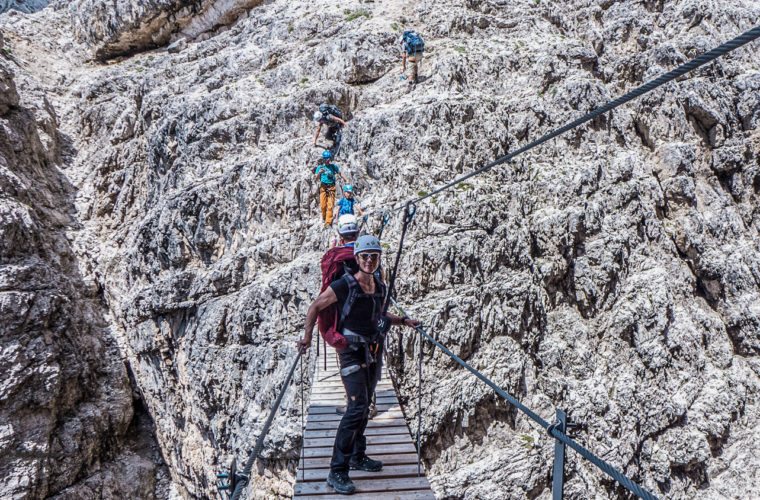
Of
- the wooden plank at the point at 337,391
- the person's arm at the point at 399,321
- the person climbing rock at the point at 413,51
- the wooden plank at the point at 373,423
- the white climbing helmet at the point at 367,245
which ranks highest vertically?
the person climbing rock at the point at 413,51

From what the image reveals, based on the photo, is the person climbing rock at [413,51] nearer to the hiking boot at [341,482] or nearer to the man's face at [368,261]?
the man's face at [368,261]

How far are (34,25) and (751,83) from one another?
39729 millimetres

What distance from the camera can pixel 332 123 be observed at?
577 inches

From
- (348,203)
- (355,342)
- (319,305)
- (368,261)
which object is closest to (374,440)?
(355,342)

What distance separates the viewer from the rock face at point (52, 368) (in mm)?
13617

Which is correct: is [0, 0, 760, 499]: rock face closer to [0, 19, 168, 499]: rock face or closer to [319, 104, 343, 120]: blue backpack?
[0, 19, 168, 499]: rock face

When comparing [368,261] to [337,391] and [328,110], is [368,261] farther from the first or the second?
[328,110]

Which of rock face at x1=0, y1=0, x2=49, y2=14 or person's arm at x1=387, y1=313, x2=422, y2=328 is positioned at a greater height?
rock face at x1=0, y1=0, x2=49, y2=14

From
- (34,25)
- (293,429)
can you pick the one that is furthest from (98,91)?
(293,429)

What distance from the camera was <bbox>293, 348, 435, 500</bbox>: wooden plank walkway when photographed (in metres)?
4.27

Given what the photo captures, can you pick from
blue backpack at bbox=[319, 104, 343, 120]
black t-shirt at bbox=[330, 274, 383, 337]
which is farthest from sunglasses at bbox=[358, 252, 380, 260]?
blue backpack at bbox=[319, 104, 343, 120]

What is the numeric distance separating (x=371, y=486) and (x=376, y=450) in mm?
763

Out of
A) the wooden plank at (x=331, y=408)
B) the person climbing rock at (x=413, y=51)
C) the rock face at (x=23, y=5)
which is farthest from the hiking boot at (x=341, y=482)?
the rock face at (x=23, y=5)

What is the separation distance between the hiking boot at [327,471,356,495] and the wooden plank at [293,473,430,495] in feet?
0.24
